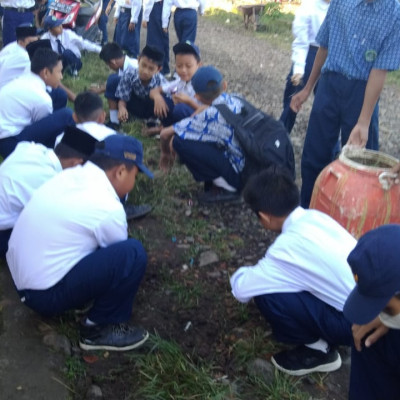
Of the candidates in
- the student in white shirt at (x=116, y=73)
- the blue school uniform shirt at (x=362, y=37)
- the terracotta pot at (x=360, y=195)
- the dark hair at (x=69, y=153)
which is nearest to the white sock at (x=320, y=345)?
the terracotta pot at (x=360, y=195)

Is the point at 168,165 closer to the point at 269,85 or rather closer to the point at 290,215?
the point at 290,215

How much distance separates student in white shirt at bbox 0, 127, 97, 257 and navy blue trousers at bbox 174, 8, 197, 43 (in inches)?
186

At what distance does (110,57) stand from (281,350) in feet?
14.4

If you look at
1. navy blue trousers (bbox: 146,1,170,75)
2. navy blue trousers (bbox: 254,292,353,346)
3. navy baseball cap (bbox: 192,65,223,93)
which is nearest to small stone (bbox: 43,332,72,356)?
navy blue trousers (bbox: 254,292,353,346)

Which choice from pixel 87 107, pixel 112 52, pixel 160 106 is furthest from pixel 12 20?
pixel 87 107

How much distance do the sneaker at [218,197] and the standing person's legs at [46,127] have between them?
4.50 ft

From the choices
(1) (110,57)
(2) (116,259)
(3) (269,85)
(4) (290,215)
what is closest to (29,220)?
(2) (116,259)

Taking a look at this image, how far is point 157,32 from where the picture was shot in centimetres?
848

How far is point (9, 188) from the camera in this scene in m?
3.38

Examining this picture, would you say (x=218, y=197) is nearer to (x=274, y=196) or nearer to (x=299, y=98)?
(x=299, y=98)

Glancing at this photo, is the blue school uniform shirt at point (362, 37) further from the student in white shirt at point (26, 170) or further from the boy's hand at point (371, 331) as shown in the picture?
the boy's hand at point (371, 331)

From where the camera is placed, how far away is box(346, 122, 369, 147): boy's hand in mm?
3725

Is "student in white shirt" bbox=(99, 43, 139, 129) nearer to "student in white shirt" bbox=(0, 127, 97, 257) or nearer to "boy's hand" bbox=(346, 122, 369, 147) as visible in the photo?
"student in white shirt" bbox=(0, 127, 97, 257)

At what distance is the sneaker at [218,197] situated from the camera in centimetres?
469
